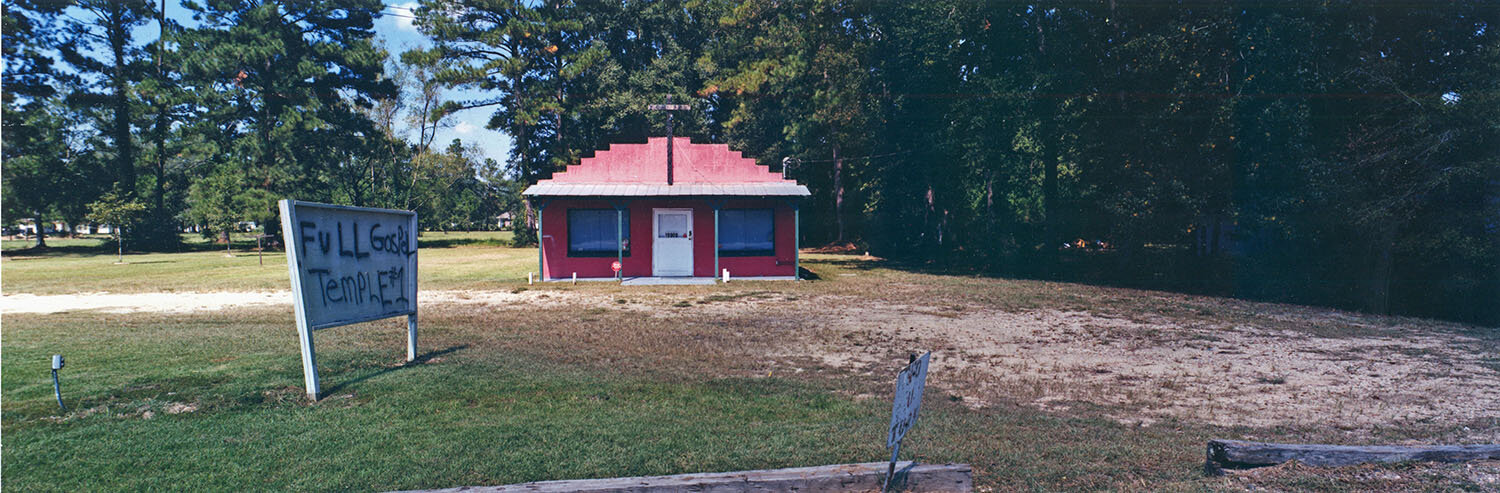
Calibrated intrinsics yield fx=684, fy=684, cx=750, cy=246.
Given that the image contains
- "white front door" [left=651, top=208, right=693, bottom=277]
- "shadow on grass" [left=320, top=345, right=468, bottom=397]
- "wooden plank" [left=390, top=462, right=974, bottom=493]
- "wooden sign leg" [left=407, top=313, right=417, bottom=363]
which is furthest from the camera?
"white front door" [left=651, top=208, right=693, bottom=277]

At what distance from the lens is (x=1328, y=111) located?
46.6 feet

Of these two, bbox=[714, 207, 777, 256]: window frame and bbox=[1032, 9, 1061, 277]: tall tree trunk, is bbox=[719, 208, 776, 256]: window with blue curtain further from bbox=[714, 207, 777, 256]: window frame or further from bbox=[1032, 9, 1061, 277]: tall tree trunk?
bbox=[1032, 9, 1061, 277]: tall tree trunk

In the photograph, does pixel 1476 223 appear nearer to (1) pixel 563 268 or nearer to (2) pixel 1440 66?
(2) pixel 1440 66

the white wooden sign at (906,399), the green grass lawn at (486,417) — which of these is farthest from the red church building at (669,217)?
the white wooden sign at (906,399)

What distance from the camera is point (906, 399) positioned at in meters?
3.51

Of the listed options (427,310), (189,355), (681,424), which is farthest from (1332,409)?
(427,310)

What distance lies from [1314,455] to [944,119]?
2290 cm

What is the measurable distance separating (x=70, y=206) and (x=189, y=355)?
146 feet

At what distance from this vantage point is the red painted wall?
19172 millimetres

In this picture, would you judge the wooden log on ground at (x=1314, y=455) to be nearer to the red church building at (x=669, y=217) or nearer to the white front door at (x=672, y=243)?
the red church building at (x=669, y=217)

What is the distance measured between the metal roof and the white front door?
875mm

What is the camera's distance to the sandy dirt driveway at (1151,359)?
5.96m

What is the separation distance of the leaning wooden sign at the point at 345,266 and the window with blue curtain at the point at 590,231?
11.3 m

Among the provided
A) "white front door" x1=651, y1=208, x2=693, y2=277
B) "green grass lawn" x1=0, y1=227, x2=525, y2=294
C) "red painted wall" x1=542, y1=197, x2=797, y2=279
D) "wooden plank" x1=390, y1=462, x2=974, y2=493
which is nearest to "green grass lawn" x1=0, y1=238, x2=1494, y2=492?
"wooden plank" x1=390, y1=462, x2=974, y2=493
